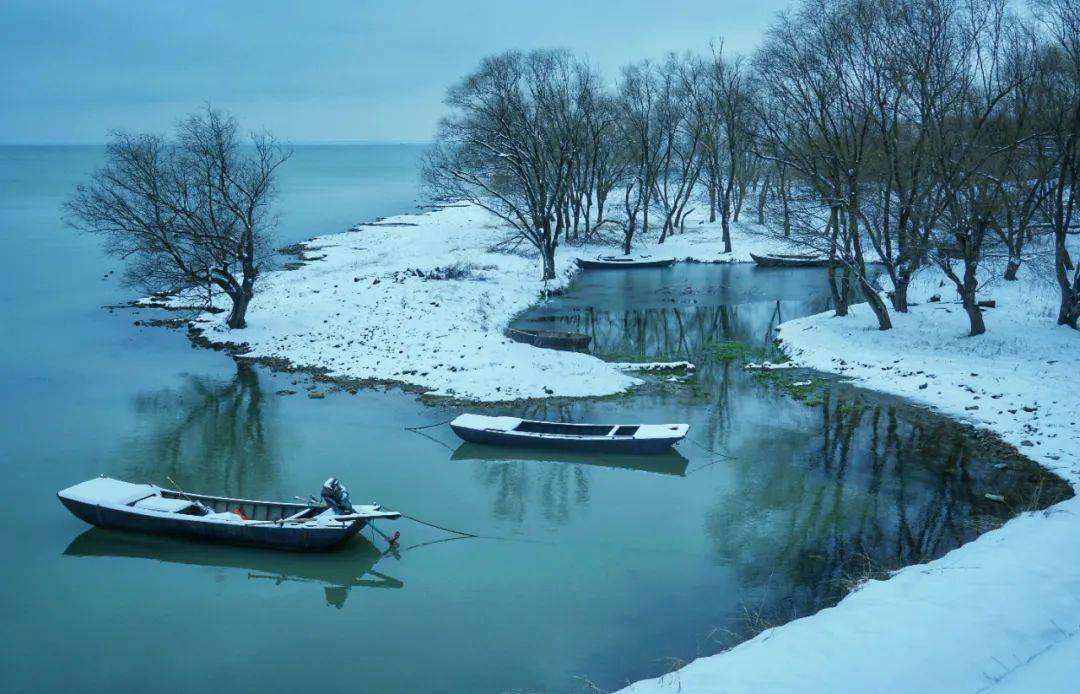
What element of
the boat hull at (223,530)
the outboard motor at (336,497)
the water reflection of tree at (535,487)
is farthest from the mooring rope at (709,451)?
the outboard motor at (336,497)

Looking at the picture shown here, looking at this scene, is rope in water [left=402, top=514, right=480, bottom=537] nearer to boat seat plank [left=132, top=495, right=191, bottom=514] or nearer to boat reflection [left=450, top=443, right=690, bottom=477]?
boat reflection [left=450, top=443, right=690, bottom=477]

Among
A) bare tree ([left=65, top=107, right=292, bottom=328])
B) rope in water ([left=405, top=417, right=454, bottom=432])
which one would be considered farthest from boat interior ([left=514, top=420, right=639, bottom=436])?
bare tree ([left=65, top=107, right=292, bottom=328])

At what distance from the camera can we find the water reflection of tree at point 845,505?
44.0 ft

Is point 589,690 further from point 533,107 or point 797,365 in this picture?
point 533,107

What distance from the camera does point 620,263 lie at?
48.3 metres

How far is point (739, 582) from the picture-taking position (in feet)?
43.2

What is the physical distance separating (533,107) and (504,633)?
35.0 m

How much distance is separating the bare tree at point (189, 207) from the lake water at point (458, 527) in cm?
434

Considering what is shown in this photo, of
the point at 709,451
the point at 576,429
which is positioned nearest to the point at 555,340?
the point at 576,429

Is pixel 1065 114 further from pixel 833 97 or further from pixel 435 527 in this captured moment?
pixel 435 527

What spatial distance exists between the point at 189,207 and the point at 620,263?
81.9 ft

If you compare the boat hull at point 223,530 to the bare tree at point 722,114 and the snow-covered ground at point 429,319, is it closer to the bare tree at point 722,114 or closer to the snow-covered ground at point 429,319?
the snow-covered ground at point 429,319

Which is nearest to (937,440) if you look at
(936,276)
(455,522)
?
(455,522)

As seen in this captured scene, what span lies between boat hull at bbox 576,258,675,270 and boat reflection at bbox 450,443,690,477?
29.5 metres
